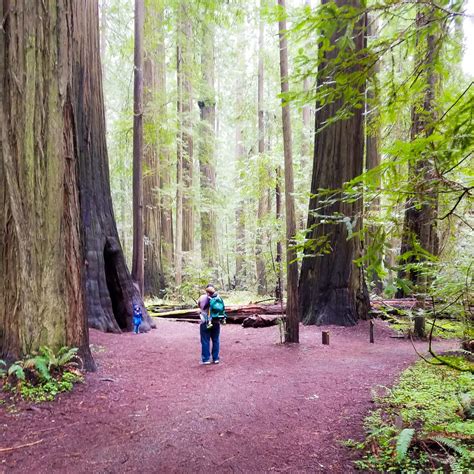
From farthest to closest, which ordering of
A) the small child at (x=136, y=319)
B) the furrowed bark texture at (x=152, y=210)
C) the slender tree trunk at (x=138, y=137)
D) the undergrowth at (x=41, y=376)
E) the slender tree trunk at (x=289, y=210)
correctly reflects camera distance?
the furrowed bark texture at (x=152, y=210) < the slender tree trunk at (x=138, y=137) < the small child at (x=136, y=319) < the slender tree trunk at (x=289, y=210) < the undergrowth at (x=41, y=376)

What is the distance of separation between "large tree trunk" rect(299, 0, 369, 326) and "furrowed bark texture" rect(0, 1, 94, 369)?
6242 millimetres

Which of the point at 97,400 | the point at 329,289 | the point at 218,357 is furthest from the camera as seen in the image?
the point at 329,289

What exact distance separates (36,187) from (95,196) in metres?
4.23

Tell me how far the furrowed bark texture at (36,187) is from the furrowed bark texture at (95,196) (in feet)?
11.1

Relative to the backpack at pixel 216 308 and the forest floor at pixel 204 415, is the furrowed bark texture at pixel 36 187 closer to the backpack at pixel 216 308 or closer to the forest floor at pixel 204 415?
the forest floor at pixel 204 415

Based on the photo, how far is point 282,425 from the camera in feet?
13.7

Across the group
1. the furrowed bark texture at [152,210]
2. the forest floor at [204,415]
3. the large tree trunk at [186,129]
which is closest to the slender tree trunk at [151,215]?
the furrowed bark texture at [152,210]

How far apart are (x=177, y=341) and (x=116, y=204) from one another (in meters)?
17.6

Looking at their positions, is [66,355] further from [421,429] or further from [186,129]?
[186,129]

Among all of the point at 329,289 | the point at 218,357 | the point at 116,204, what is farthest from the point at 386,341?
the point at 116,204

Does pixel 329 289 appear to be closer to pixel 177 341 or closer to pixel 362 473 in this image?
pixel 177 341

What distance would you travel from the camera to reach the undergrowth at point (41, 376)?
15.3 ft

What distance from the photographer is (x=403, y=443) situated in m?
3.07

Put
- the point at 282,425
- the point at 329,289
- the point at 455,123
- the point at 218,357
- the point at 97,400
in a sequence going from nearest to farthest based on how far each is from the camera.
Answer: the point at 455,123 < the point at 282,425 < the point at 97,400 < the point at 218,357 < the point at 329,289
